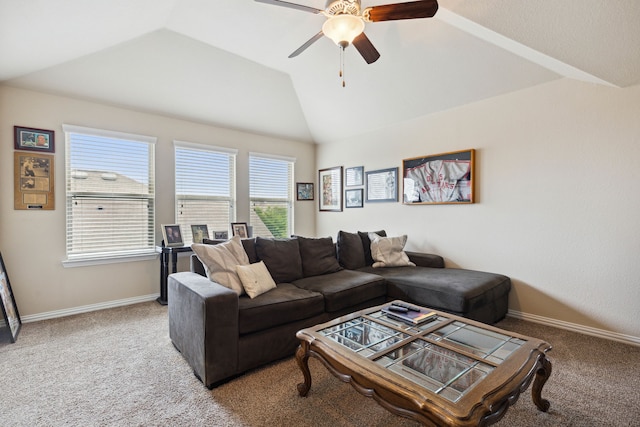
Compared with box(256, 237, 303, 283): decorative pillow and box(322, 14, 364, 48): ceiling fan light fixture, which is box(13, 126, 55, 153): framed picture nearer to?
box(256, 237, 303, 283): decorative pillow

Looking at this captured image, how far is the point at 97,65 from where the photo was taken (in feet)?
10.5

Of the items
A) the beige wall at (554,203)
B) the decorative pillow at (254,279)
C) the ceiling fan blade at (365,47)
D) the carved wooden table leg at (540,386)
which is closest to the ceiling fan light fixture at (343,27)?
the ceiling fan blade at (365,47)

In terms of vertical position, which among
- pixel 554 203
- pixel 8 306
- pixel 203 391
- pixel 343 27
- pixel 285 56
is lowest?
pixel 203 391

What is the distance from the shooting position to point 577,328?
9.45ft

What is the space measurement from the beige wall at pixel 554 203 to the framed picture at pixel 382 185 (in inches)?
23.8

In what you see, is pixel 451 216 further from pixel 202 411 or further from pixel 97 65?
pixel 97 65

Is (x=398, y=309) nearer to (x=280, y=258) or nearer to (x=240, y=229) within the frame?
(x=280, y=258)

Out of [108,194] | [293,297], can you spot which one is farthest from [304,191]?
[293,297]

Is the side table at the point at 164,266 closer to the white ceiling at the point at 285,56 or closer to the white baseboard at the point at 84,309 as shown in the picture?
the white baseboard at the point at 84,309

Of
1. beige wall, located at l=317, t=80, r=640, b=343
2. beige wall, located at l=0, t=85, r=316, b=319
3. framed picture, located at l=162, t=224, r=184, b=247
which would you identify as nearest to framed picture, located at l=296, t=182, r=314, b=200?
beige wall, located at l=0, t=85, r=316, b=319

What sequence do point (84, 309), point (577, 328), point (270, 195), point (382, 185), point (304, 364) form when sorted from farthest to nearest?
1. point (270, 195)
2. point (382, 185)
3. point (84, 309)
4. point (577, 328)
5. point (304, 364)

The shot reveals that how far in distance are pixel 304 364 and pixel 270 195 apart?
364 cm

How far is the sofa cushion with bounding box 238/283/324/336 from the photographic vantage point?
2152 mm

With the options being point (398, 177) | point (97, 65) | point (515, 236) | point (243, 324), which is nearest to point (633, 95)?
point (515, 236)
